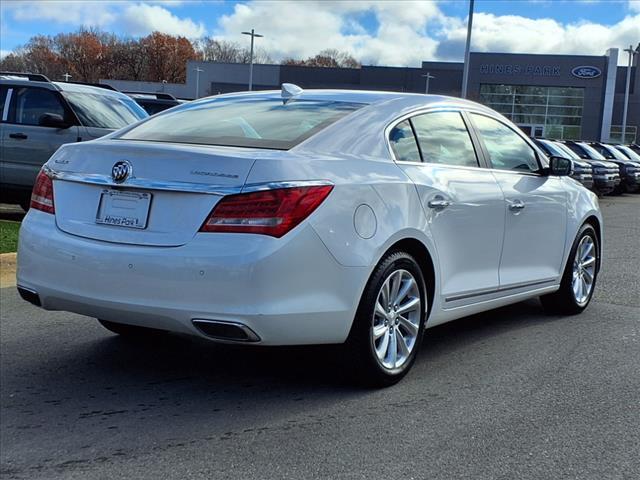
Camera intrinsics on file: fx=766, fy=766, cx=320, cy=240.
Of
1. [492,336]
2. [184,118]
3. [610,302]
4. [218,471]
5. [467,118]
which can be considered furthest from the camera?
[610,302]

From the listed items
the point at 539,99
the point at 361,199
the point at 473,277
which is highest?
the point at 539,99

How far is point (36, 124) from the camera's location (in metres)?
10.7

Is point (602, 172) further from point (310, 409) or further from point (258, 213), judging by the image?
point (258, 213)

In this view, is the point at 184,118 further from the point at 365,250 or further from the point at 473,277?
the point at 473,277

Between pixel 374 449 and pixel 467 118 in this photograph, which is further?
pixel 467 118

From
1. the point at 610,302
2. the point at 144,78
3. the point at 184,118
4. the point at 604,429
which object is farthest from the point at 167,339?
the point at 144,78

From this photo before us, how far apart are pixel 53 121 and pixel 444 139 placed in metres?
7.06

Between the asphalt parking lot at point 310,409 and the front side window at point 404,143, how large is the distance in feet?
4.18

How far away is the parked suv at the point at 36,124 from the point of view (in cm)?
1051

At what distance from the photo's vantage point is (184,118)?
4.86 meters

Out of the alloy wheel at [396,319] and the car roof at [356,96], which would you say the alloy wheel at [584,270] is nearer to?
the car roof at [356,96]

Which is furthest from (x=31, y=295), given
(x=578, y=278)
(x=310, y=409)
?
(x=578, y=278)

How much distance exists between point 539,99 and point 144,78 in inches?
2953

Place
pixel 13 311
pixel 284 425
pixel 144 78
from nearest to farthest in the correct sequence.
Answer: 1. pixel 284 425
2. pixel 13 311
3. pixel 144 78
